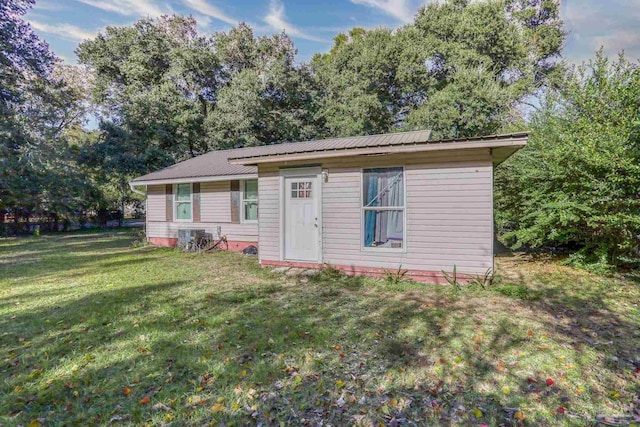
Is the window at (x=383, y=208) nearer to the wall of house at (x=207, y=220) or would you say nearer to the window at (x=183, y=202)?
the wall of house at (x=207, y=220)

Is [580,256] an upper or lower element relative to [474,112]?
lower

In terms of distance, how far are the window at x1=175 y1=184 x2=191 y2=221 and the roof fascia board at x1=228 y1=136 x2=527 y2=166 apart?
481cm

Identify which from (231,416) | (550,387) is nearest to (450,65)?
(550,387)

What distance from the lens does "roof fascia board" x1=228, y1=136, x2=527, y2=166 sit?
4.98 metres

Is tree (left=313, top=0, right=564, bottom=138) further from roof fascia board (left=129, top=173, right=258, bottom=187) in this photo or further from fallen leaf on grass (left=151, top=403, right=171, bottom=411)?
fallen leaf on grass (left=151, top=403, right=171, bottom=411)

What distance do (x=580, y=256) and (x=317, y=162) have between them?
5941 mm

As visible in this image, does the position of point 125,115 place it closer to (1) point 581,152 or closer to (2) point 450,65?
(2) point 450,65

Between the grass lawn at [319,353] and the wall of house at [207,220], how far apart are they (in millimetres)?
4111

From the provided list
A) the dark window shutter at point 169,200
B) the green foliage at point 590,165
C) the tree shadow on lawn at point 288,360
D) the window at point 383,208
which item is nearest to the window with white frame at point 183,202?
the dark window shutter at point 169,200

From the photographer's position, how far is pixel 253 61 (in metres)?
20.6

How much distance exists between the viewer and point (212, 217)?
10.4 metres

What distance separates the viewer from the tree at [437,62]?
54.7 ft

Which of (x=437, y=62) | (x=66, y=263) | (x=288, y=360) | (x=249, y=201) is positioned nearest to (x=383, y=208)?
(x=288, y=360)

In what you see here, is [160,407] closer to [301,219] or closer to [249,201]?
[301,219]
